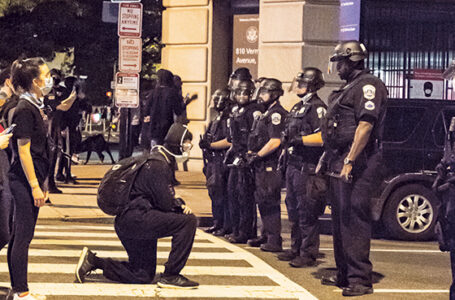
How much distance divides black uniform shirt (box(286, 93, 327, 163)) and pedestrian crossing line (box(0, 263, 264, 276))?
1.35 meters

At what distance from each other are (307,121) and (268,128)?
0.98 metres

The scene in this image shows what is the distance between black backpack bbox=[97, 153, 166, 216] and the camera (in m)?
9.10

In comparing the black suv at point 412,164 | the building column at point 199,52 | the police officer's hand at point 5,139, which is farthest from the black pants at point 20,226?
the building column at point 199,52

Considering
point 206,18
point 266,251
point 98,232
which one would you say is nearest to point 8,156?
point 266,251

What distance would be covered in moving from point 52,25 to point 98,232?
2617 centimetres

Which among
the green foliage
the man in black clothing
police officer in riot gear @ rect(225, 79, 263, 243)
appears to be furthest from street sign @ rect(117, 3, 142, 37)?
the green foliage

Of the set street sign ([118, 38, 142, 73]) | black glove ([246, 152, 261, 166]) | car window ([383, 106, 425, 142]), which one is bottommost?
black glove ([246, 152, 261, 166])

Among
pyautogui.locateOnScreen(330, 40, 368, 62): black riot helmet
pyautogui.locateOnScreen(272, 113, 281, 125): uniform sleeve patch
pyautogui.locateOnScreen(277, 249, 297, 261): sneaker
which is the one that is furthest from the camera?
pyautogui.locateOnScreen(272, 113, 281, 125): uniform sleeve patch

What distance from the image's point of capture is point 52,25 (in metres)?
38.7

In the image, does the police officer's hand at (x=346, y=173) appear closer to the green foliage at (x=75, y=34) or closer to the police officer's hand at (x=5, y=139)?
the police officer's hand at (x=5, y=139)

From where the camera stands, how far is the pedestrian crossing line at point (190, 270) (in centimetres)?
1005

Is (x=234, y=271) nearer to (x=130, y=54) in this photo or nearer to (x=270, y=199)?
(x=270, y=199)

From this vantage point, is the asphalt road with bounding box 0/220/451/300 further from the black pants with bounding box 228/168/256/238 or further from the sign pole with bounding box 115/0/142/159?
the sign pole with bounding box 115/0/142/159

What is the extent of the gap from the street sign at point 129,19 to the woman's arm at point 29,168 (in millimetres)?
9566
